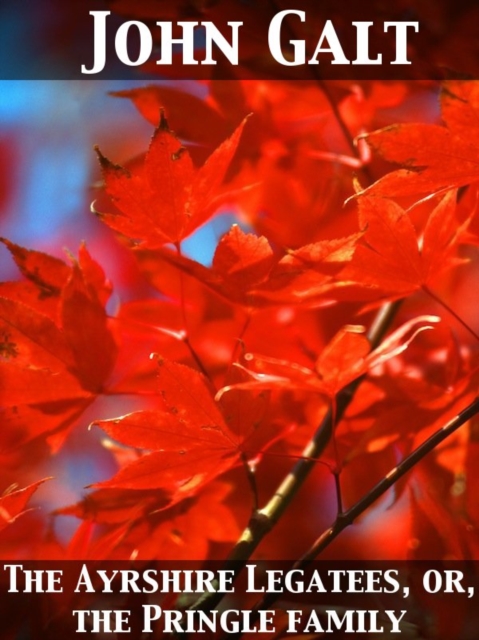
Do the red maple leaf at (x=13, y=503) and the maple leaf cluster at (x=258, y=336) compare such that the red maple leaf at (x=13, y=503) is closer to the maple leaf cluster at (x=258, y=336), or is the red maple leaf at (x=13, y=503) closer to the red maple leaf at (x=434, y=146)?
the maple leaf cluster at (x=258, y=336)

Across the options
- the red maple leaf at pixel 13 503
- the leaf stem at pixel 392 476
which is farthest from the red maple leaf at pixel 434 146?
the red maple leaf at pixel 13 503

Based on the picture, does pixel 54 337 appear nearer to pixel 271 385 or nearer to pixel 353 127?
pixel 271 385

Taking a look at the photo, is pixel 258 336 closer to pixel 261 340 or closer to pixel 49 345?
pixel 261 340

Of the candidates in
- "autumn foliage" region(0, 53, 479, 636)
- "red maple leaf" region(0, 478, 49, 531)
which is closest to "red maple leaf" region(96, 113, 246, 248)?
"autumn foliage" region(0, 53, 479, 636)

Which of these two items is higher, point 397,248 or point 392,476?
point 397,248

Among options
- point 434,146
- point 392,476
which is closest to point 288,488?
point 392,476

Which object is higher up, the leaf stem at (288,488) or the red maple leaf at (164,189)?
the red maple leaf at (164,189)

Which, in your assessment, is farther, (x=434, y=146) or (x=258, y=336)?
(x=258, y=336)

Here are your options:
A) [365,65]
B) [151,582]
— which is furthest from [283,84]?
[151,582]
